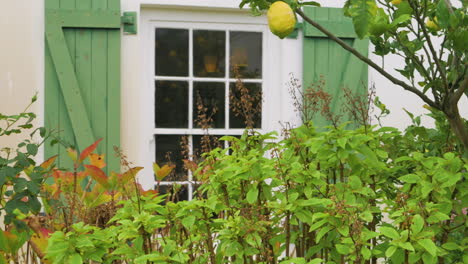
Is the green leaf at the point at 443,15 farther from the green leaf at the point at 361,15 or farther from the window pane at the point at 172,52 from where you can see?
the window pane at the point at 172,52

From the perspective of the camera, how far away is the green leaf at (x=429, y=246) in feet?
5.20

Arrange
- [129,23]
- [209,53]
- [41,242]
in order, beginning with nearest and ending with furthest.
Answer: [41,242], [129,23], [209,53]

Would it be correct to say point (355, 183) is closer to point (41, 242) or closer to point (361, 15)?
point (361, 15)

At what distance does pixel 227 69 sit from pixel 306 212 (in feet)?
9.18

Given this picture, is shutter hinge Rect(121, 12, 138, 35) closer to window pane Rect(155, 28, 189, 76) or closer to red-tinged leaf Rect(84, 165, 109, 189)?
window pane Rect(155, 28, 189, 76)

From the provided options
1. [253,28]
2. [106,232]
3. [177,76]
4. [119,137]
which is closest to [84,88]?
[119,137]

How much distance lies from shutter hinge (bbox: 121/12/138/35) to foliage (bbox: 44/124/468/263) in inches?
92.0

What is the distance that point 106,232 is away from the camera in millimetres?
1829

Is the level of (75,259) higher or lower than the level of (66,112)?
lower

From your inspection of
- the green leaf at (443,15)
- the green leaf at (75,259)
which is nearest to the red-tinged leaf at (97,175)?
the green leaf at (75,259)

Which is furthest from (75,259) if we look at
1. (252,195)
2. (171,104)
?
(171,104)

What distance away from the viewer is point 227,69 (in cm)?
451

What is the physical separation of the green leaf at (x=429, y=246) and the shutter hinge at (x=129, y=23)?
2973 millimetres

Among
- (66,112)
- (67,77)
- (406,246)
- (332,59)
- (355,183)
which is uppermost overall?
(332,59)
